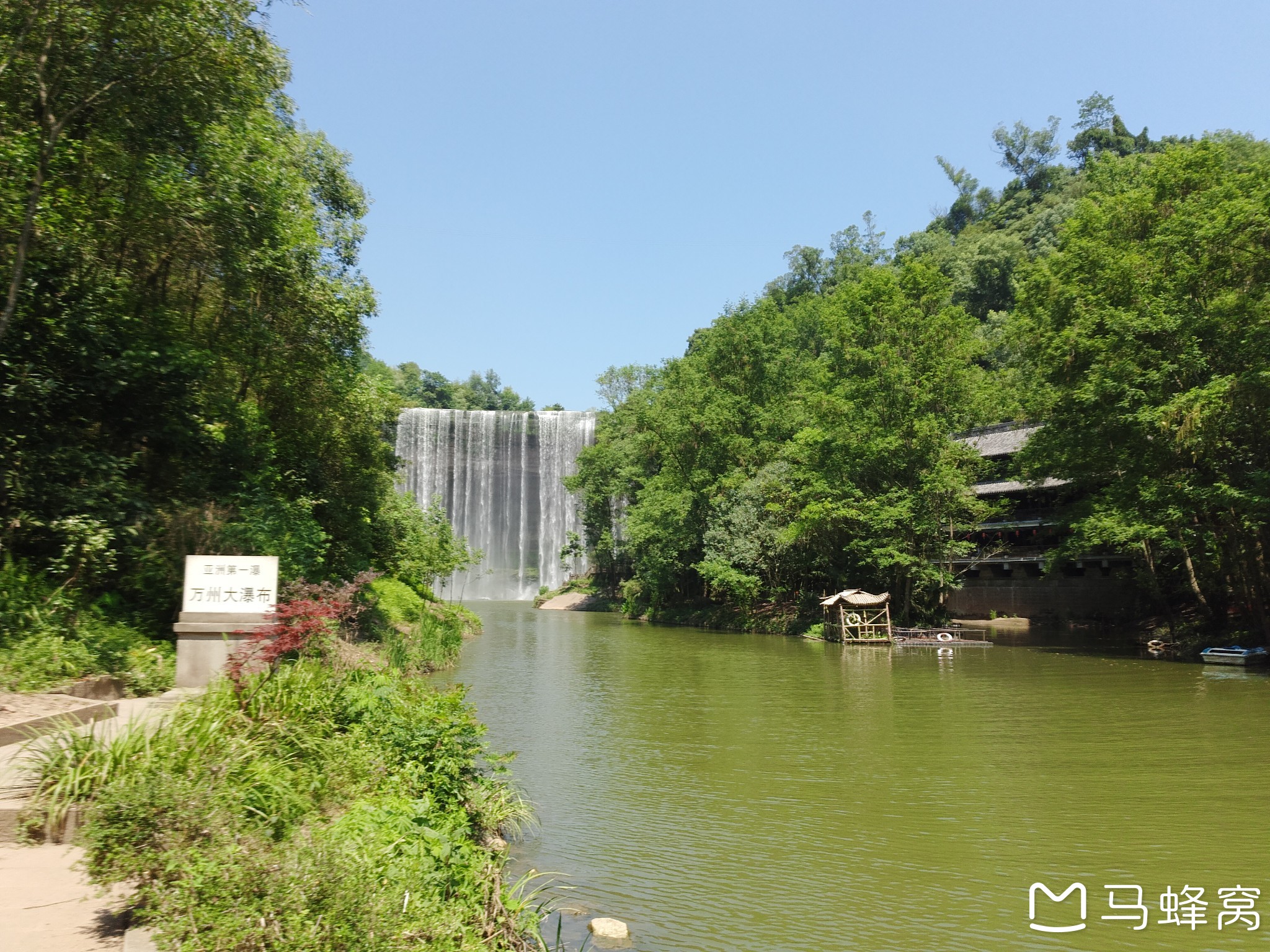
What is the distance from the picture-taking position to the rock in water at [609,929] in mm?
5816

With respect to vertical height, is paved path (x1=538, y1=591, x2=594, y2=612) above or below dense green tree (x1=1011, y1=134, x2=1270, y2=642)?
below

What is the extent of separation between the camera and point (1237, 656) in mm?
20500

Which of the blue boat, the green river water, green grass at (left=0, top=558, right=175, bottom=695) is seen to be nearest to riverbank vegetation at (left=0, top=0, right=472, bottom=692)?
green grass at (left=0, top=558, right=175, bottom=695)

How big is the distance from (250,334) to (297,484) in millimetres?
3874

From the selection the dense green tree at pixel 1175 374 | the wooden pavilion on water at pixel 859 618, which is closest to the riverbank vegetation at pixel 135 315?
the wooden pavilion on water at pixel 859 618

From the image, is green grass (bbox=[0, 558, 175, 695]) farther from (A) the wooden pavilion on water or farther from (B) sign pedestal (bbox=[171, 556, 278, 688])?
(A) the wooden pavilion on water

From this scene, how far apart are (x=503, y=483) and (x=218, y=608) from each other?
53.6 meters

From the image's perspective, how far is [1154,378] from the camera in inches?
853

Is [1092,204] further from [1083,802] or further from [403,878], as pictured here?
[403,878]

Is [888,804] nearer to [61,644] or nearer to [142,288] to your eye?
[61,644]

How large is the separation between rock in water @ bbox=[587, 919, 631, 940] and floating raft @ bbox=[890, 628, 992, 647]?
22558 mm

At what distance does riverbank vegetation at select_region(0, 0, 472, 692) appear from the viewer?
32.3 feet

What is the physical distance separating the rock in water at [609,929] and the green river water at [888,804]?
0.40 ft

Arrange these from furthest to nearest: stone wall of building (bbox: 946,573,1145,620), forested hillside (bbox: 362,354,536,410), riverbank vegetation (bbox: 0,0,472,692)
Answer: forested hillside (bbox: 362,354,536,410) → stone wall of building (bbox: 946,573,1145,620) → riverbank vegetation (bbox: 0,0,472,692)
